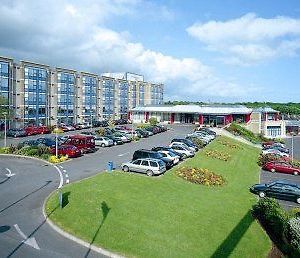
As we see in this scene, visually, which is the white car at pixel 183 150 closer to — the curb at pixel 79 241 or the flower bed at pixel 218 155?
the flower bed at pixel 218 155

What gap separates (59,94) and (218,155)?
51.3m

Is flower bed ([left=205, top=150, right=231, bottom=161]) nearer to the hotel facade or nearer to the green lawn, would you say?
the green lawn

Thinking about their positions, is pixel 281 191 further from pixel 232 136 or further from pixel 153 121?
pixel 153 121

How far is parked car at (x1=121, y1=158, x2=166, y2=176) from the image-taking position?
31344 millimetres

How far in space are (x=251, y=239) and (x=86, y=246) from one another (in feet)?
28.5

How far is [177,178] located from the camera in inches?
1248

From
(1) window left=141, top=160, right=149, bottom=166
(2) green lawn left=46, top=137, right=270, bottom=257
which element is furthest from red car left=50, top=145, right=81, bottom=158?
(2) green lawn left=46, top=137, right=270, bottom=257

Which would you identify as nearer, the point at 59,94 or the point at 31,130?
the point at 31,130

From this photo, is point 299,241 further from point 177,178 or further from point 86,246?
point 177,178

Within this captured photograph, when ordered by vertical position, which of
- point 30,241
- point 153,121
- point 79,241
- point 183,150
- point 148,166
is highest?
point 153,121

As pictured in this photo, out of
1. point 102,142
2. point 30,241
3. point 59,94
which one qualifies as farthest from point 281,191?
point 59,94

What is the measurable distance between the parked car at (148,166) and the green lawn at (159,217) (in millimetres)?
1054

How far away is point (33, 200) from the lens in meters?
24.5


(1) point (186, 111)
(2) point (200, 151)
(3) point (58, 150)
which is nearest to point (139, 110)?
(1) point (186, 111)
